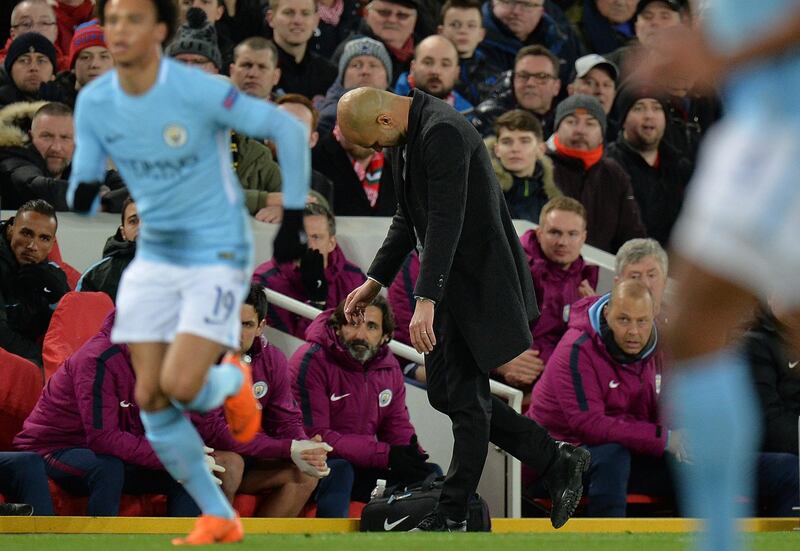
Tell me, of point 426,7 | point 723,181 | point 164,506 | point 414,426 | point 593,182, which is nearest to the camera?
point 723,181

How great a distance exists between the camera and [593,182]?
1076cm

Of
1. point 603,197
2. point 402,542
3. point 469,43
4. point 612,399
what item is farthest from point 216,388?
point 469,43

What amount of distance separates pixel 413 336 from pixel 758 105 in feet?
10.1

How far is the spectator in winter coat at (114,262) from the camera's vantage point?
8.28 m

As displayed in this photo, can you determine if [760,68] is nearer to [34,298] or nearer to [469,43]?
[34,298]

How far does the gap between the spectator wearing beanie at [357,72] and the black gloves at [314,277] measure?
1759 mm

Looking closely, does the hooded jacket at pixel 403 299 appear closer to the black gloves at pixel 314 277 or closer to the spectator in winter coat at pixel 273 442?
the black gloves at pixel 314 277

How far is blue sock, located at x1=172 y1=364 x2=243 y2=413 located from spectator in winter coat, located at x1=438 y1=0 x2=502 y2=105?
7067mm

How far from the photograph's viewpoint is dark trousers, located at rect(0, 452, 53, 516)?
709 cm

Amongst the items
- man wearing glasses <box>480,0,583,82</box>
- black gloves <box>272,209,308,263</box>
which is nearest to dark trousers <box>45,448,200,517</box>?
black gloves <box>272,209,308,263</box>

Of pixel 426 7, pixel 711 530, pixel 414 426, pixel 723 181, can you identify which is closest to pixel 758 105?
pixel 723 181

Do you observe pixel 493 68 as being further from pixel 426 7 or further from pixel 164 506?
pixel 164 506

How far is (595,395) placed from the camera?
8.45 m

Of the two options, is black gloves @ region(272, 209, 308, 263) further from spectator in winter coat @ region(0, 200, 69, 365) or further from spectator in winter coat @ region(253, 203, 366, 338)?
spectator in winter coat @ region(253, 203, 366, 338)
